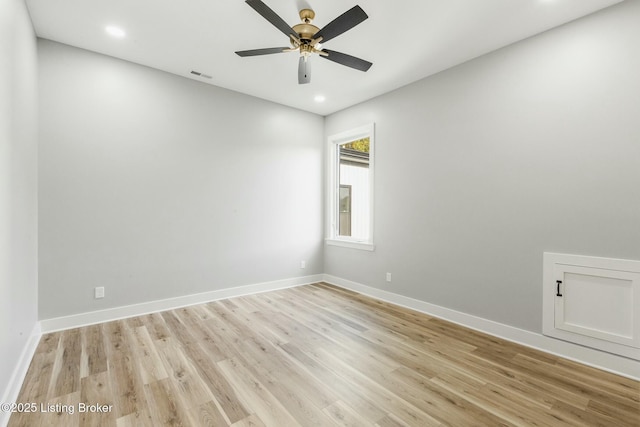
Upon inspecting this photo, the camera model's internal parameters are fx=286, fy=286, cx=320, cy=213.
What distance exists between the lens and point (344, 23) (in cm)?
209

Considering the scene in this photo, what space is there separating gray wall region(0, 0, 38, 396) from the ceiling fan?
155 centimetres

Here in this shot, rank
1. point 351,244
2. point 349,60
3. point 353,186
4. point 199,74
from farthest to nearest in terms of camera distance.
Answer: point 353,186, point 351,244, point 199,74, point 349,60

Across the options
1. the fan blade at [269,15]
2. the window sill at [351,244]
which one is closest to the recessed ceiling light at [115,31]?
the fan blade at [269,15]

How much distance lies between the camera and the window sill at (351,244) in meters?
4.26

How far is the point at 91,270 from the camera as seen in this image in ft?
10.2

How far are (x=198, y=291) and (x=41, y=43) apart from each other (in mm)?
3111

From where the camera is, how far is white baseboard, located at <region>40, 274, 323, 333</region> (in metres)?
2.95

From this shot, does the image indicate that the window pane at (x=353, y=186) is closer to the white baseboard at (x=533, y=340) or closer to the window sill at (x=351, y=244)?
the window sill at (x=351, y=244)

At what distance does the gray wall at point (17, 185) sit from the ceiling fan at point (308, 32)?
60.8 inches

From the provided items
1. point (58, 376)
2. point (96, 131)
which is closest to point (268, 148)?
point (96, 131)

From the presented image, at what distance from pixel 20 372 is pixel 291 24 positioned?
138 inches

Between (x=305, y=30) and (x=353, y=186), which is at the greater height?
(x=305, y=30)

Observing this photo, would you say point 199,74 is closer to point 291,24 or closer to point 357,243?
point 291,24

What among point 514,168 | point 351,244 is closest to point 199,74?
point 351,244
